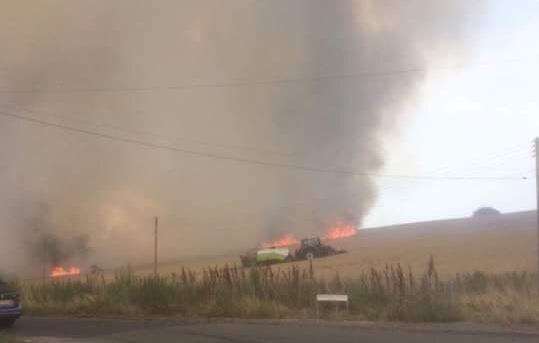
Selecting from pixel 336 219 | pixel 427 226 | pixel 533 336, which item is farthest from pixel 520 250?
pixel 427 226

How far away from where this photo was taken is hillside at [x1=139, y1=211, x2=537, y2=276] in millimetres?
31531

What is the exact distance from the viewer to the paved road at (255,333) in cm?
1068

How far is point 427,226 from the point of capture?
7481cm

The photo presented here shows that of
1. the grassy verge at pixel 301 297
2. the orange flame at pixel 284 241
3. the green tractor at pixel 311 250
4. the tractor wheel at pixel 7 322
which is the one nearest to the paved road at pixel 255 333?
the tractor wheel at pixel 7 322

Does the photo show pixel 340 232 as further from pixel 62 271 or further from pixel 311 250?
pixel 62 271

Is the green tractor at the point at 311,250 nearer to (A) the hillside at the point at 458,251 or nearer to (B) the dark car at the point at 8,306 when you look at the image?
(A) the hillside at the point at 458,251

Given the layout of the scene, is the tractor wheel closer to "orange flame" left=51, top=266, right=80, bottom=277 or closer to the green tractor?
the green tractor

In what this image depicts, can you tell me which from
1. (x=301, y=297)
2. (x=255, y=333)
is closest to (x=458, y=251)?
(x=301, y=297)

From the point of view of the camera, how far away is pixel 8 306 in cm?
1380

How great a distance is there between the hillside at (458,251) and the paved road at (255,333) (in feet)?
44.8

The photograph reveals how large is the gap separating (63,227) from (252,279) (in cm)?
3198

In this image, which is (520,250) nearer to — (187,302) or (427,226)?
(187,302)

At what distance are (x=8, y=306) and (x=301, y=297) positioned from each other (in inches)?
237

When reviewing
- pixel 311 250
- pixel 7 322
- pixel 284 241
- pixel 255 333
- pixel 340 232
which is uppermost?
pixel 340 232
